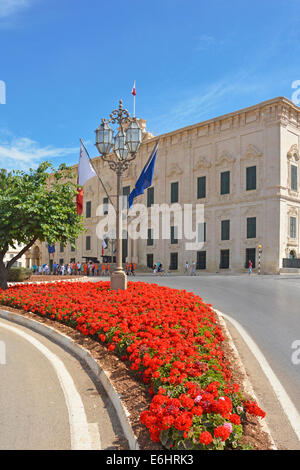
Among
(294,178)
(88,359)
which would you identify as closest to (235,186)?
(294,178)

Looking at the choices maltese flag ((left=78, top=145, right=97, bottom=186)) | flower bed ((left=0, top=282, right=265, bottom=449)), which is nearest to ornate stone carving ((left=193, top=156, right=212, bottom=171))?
maltese flag ((left=78, top=145, right=97, bottom=186))

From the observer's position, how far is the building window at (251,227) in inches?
1580

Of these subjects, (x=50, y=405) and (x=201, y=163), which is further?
(x=201, y=163)

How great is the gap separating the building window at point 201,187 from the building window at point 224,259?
6729mm

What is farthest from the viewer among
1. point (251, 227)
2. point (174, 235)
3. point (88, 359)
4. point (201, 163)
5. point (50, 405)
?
point (174, 235)

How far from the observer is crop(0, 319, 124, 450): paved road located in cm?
426

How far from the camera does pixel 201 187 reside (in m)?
45.5

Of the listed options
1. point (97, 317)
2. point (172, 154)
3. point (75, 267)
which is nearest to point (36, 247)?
point (75, 267)

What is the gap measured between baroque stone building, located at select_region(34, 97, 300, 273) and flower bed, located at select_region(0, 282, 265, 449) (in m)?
29.7

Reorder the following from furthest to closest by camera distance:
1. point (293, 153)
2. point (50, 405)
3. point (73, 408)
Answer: point (293, 153) → point (50, 405) → point (73, 408)

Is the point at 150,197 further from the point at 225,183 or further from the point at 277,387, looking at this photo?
the point at 277,387

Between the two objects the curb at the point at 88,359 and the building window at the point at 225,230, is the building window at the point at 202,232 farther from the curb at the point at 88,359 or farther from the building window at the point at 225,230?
the curb at the point at 88,359

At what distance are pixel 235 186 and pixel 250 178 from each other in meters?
1.85

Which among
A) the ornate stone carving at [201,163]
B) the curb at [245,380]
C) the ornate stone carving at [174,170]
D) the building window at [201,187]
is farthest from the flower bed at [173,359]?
the ornate stone carving at [174,170]
